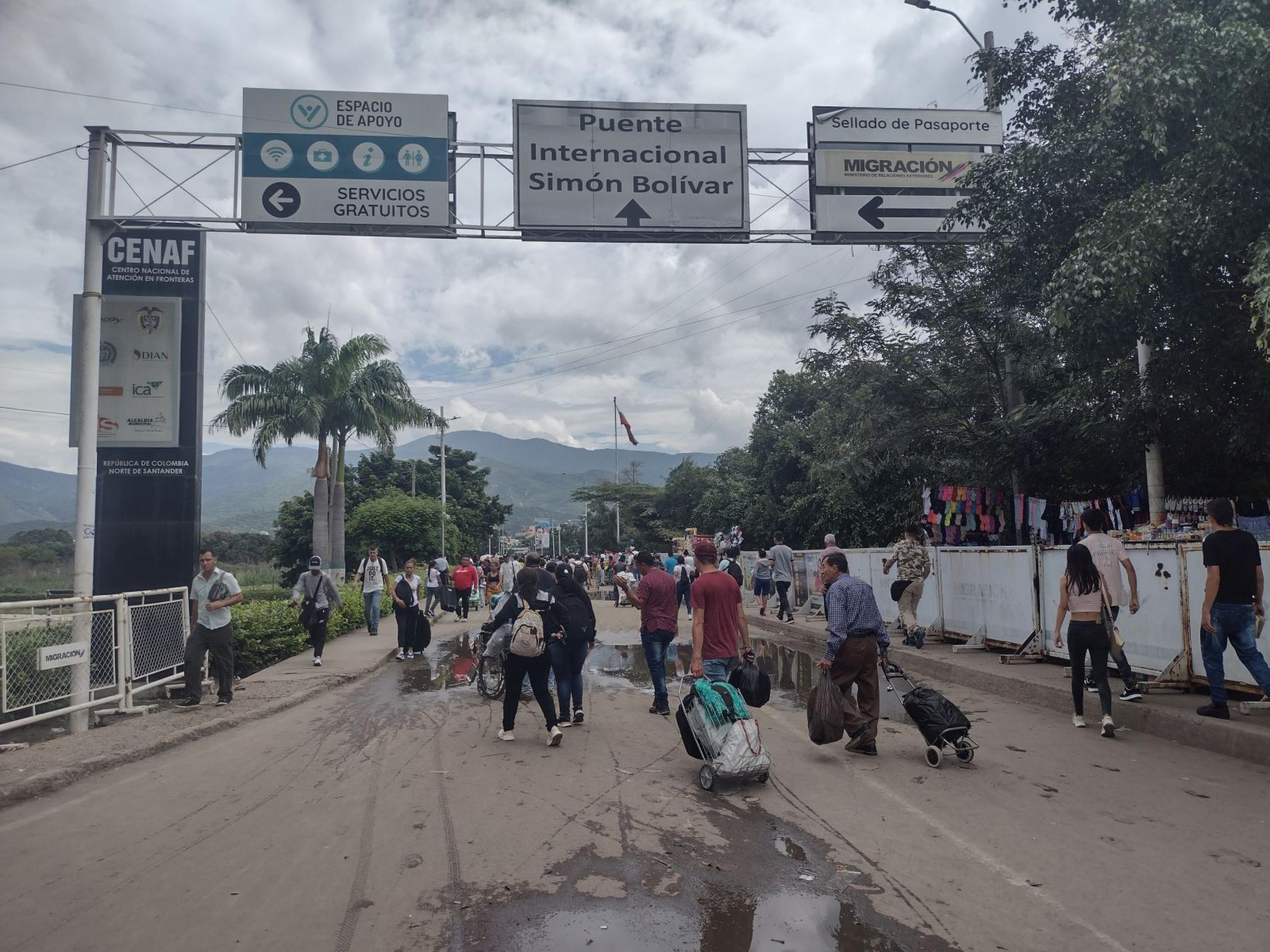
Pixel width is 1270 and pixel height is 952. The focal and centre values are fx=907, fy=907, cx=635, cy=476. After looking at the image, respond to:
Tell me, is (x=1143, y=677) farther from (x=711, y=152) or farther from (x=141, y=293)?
(x=141, y=293)

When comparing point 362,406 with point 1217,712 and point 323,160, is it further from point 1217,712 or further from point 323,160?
point 1217,712

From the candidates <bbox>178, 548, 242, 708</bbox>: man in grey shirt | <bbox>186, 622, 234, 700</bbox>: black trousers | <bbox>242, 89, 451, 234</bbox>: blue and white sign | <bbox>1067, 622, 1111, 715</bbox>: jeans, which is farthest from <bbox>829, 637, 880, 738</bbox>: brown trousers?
<bbox>242, 89, 451, 234</bbox>: blue and white sign

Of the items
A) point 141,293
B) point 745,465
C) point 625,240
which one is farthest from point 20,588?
Answer: point 625,240

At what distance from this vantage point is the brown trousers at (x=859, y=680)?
7.15 m

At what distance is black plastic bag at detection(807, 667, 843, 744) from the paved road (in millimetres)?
249

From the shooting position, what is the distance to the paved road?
4074mm

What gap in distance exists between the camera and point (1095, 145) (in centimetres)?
975

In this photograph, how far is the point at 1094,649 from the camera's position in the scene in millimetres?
7680

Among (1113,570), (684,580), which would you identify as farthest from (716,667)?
(684,580)

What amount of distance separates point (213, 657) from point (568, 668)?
4.40 meters

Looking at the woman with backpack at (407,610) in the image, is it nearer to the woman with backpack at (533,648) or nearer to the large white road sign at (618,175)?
the large white road sign at (618,175)

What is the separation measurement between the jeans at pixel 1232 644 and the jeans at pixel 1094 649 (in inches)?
31.6

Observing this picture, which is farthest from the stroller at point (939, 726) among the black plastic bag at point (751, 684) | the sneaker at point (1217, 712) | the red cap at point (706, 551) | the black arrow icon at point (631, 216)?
the black arrow icon at point (631, 216)

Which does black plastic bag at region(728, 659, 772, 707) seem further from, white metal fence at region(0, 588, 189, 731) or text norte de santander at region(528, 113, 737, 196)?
text norte de santander at region(528, 113, 737, 196)
